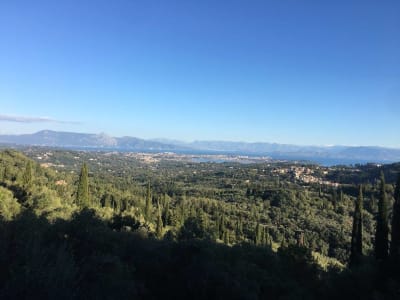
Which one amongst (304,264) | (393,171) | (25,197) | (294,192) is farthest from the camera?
(393,171)

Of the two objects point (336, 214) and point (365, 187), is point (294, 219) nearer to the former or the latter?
point (336, 214)

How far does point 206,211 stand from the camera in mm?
97188

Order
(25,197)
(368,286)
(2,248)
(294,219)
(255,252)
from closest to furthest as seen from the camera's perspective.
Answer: (2,248) → (368,286) → (255,252) → (25,197) → (294,219)

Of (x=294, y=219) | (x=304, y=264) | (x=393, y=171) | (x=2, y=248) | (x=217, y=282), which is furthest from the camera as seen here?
(x=393, y=171)

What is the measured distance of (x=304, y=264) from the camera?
76.5 ft

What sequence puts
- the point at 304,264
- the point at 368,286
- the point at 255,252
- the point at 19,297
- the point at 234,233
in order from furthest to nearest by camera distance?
the point at 234,233
the point at 255,252
the point at 304,264
the point at 368,286
the point at 19,297

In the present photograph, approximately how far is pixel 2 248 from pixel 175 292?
7.96 meters

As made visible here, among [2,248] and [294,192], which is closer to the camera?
[2,248]

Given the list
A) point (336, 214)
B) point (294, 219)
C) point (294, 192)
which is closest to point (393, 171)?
point (294, 192)

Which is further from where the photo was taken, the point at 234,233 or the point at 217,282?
the point at 234,233

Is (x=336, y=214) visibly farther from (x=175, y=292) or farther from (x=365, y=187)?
(x=175, y=292)

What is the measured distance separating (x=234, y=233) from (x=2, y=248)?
60631 millimetres

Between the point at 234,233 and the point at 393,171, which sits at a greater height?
the point at 393,171

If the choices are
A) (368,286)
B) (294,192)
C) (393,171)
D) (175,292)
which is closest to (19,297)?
(175,292)
